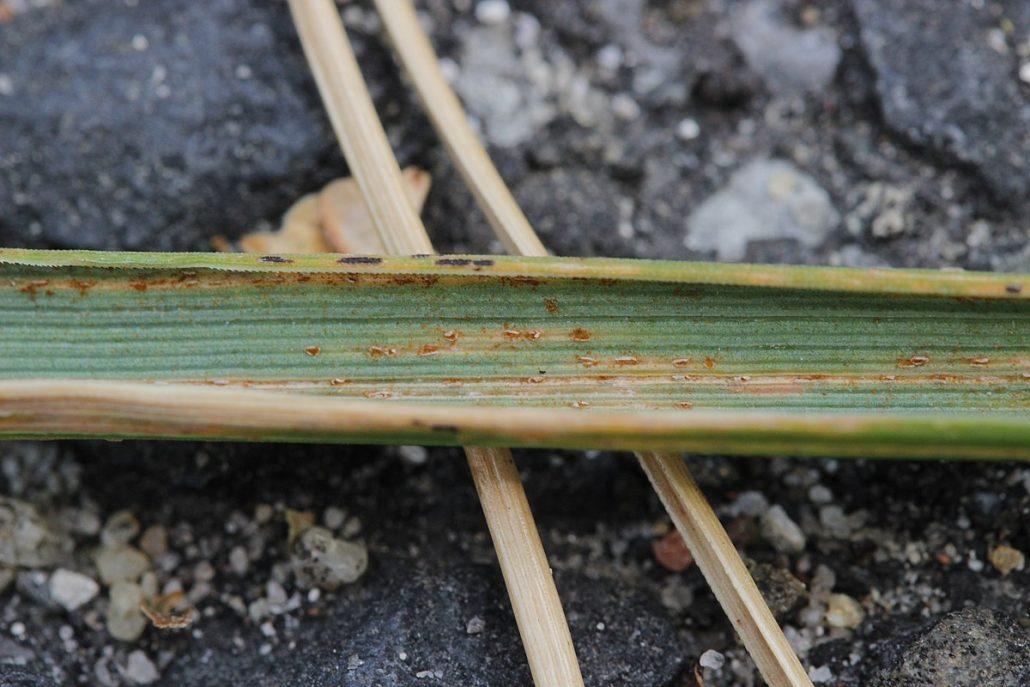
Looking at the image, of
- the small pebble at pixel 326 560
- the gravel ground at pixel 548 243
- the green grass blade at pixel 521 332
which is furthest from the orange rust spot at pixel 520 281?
the small pebble at pixel 326 560

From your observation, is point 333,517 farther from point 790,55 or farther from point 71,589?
point 790,55

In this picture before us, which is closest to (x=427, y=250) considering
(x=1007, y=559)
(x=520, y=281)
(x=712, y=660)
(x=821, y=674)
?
(x=520, y=281)

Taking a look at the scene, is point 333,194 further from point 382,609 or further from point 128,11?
point 382,609

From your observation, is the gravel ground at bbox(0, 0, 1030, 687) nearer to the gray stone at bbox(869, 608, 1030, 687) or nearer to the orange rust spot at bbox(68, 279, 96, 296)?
the gray stone at bbox(869, 608, 1030, 687)

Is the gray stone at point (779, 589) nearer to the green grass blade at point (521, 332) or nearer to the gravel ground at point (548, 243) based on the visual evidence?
the gravel ground at point (548, 243)

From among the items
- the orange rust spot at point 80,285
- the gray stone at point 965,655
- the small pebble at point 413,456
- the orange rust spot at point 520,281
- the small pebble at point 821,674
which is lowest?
the gray stone at point 965,655

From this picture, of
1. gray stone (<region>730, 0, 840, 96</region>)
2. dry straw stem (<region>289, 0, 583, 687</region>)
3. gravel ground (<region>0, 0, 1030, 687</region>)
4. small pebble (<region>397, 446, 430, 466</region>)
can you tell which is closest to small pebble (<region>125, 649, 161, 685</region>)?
gravel ground (<region>0, 0, 1030, 687</region>)
